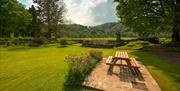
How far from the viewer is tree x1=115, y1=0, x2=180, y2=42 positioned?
68.9 feet

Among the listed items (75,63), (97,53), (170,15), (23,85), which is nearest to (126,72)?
(75,63)

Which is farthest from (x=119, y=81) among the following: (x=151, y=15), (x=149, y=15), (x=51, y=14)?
(x=51, y=14)

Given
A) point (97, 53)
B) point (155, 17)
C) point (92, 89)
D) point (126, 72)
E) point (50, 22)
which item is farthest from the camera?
point (50, 22)

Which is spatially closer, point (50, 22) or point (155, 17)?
point (155, 17)

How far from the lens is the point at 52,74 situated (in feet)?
28.8

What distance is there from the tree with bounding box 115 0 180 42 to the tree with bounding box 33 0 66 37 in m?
20.9

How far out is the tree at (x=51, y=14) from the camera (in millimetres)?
41062

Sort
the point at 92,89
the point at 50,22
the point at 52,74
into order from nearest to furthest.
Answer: the point at 92,89, the point at 52,74, the point at 50,22

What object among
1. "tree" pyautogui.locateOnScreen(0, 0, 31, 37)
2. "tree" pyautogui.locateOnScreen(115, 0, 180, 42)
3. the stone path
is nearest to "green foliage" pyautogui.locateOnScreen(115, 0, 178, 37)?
"tree" pyautogui.locateOnScreen(115, 0, 180, 42)

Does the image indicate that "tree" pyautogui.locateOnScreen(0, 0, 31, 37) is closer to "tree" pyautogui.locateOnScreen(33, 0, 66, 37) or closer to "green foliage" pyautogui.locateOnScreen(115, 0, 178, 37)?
"tree" pyautogui.locateOnScreen(33, 0, 66, 37)

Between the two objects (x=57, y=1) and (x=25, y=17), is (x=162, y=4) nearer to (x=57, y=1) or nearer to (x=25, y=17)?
(x=57, y=1)

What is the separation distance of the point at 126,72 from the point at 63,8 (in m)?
35.5

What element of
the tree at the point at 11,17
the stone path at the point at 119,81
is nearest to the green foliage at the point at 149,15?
the stone path at the point at 119,81

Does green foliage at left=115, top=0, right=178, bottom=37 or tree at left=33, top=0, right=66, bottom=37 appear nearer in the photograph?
green foliage at left=115, top=0, right=178, bottom=37
